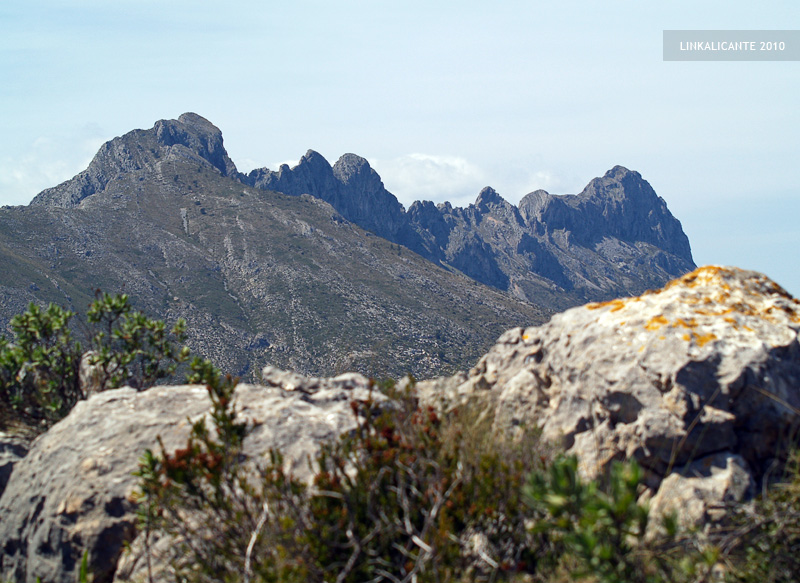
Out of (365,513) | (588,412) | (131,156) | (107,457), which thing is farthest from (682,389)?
(131,156)

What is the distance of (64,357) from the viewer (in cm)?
Answer: 1004

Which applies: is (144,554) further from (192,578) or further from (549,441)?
(549,441)

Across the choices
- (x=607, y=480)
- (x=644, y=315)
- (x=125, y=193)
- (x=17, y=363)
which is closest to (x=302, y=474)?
(x=607, y=480)

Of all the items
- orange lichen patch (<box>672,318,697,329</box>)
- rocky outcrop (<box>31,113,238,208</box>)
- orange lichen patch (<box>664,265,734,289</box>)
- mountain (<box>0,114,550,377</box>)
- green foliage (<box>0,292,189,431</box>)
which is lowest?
green foliage (<box>0,292,189,431</box>)

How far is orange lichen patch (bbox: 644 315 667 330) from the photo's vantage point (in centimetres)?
673

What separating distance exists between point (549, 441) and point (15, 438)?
8.02 m

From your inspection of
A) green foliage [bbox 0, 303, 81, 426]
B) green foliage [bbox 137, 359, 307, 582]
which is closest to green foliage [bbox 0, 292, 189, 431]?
green foliage [bbox 0, 303, 81, 426]

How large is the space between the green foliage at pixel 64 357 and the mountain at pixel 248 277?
4874 cm

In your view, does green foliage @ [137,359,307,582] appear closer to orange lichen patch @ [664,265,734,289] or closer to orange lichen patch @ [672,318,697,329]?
orange lichen patch @ [672,318,697,329]

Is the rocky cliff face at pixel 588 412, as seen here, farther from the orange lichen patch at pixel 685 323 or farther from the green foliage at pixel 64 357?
the green foliage at pixel 64 357

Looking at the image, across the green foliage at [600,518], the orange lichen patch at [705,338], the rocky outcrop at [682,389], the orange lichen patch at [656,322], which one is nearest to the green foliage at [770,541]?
the rocky outcrop at [682,389]

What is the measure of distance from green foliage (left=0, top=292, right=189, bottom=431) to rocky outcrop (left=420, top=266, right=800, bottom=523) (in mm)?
5740

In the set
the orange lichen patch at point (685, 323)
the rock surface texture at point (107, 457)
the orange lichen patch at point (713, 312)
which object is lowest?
the rock surface texture at point (107, 457)

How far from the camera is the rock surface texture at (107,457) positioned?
22.0ft
